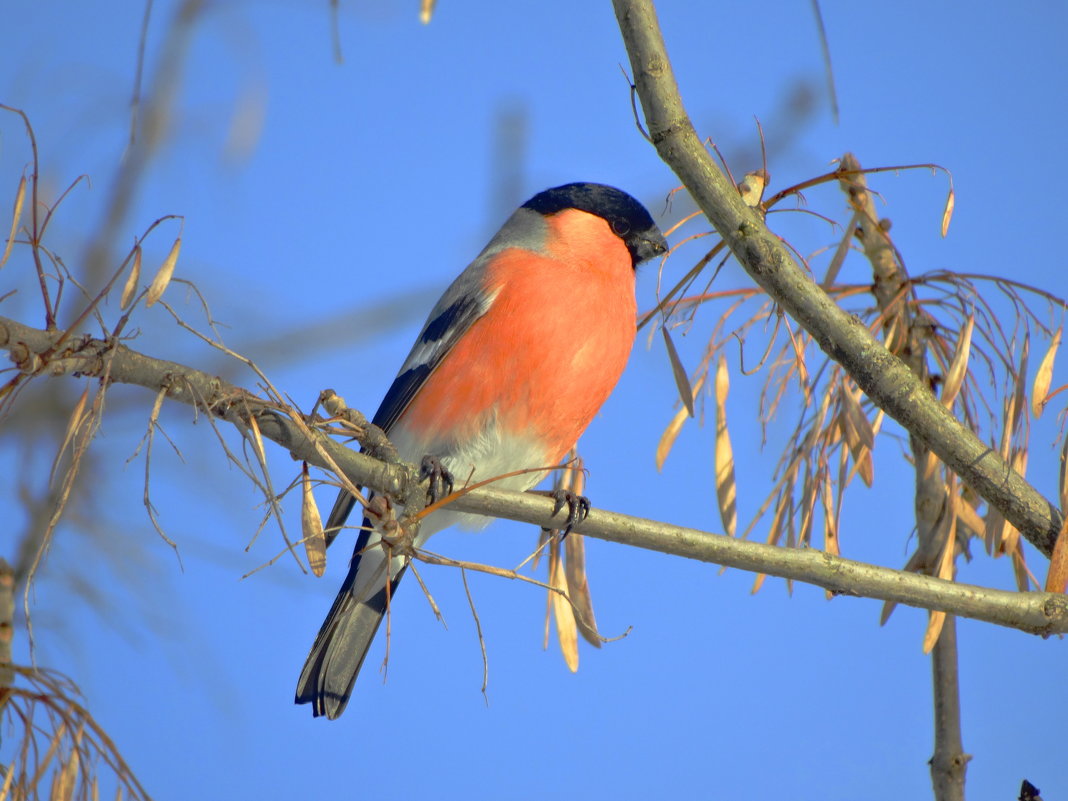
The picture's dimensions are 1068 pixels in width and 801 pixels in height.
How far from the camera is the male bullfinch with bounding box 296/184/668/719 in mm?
2213

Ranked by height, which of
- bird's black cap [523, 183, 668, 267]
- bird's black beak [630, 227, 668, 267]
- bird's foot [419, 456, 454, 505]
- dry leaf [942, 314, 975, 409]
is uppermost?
bird's black cap [523, 183, 668, 267]

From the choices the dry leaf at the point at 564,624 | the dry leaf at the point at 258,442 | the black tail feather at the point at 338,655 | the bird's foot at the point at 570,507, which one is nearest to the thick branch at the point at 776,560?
the bird's foot at the point at 570,507

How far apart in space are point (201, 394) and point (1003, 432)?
1.23 metres

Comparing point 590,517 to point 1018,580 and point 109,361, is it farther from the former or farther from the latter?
point 1018,580

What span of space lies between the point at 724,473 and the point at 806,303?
0.48 m

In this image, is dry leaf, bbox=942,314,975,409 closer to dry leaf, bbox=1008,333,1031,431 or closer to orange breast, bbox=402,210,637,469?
dry leaf, bbox=1008,333,1031,431

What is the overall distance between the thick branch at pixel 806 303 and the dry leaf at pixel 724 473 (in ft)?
1.31

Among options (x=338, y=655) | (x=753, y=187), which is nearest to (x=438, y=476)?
(x=338, y=655)

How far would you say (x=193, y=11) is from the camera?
4.73 ft

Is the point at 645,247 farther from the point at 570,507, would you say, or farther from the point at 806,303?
the point at 806,303

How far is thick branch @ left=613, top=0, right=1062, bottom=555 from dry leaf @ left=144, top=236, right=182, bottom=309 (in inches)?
25.4

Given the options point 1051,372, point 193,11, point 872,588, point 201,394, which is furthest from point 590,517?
point 193,11

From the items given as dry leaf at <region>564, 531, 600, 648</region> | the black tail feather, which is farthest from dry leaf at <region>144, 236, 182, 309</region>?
the black tail feather

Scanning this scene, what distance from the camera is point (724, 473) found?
1.83 metres
